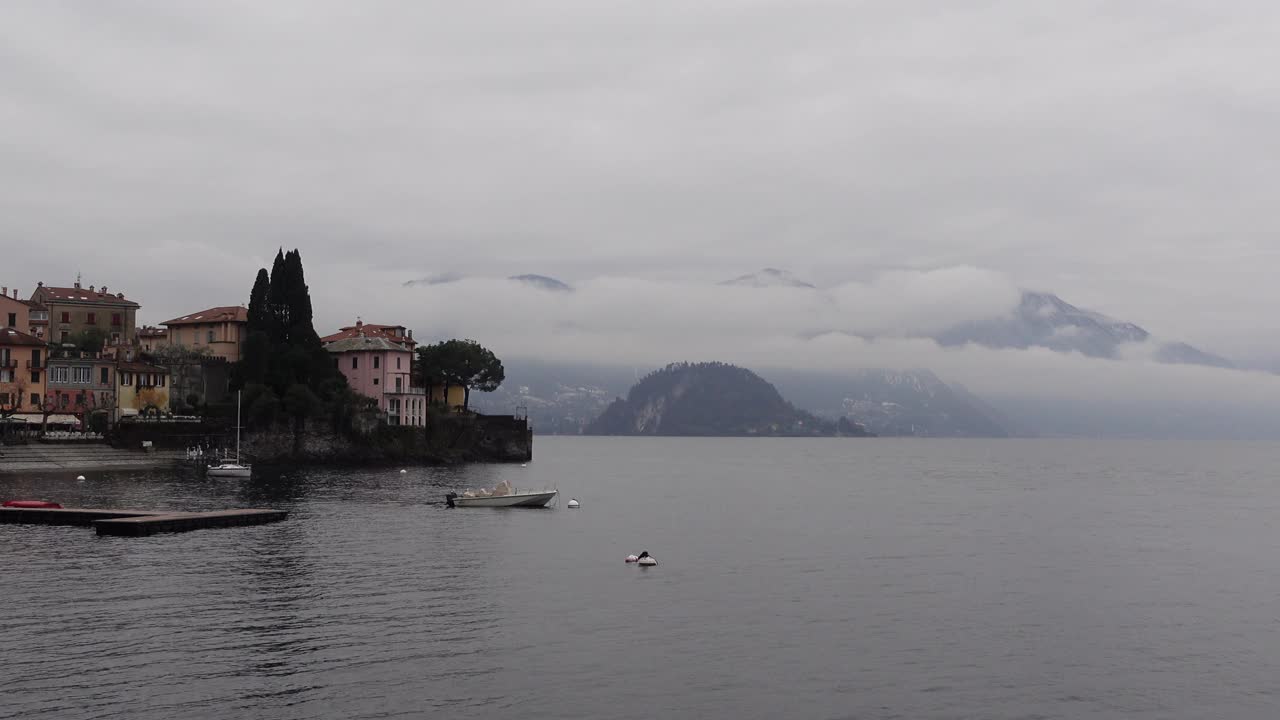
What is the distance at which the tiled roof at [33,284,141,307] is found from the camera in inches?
6713

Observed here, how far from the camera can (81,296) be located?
6841 inches

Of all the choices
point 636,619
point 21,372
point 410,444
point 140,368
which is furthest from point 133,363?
point 636,619

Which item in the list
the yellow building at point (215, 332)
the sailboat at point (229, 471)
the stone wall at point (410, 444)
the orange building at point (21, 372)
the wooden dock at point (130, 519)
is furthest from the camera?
the yellow building at point (215, 332)

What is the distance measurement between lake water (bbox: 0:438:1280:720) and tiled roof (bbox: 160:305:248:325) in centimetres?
8699

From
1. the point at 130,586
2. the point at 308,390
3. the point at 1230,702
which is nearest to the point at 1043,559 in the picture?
the point at 1230,702

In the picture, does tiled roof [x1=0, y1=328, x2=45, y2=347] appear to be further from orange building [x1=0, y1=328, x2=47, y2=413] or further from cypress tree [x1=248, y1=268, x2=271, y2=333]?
cypress tree [x1=248, y1=268, x2=271, y2=333]

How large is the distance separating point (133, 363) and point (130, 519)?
92.6m

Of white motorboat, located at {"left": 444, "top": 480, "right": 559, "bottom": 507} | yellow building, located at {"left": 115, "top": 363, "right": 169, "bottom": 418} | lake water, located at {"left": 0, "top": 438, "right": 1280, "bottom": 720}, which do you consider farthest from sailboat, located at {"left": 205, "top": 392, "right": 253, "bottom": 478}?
white motorboat, located at {"left": 444, "top": 480, "right": 559, "bottom": 507}

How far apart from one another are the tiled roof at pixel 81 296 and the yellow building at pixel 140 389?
24.5 meters

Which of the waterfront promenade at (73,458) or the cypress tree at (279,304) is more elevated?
the cypress tree at (279,304)

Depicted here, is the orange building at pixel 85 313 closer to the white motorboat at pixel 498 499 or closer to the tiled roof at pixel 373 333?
the tiled roof at pixel 373 333

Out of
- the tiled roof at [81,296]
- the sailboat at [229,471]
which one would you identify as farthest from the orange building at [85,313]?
the sailboat at [229,471]

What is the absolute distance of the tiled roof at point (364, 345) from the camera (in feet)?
571

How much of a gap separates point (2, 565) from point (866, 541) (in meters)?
48.4
